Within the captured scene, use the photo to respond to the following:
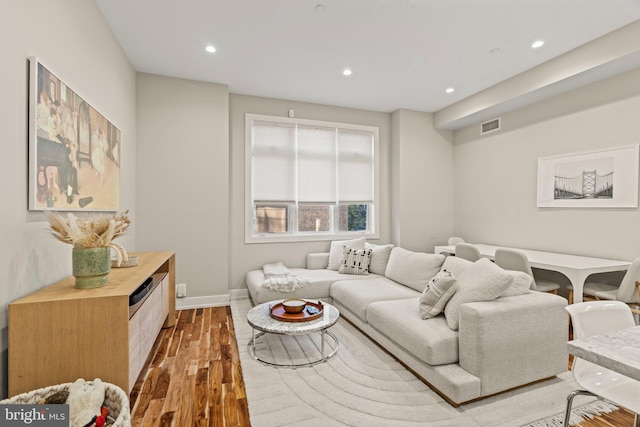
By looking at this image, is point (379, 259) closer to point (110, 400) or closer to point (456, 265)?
point (456, 265)

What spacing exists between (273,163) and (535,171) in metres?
3.62

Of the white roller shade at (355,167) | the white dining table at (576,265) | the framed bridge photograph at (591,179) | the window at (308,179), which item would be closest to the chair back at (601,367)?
the white dining table at (576,265)

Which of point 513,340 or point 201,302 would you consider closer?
point 513,340

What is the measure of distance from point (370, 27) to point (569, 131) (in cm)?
278

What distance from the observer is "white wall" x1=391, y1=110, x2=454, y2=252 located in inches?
202

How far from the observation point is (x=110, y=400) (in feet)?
4.88

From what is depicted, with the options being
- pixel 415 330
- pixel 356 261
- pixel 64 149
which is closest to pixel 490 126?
pixel 356 261

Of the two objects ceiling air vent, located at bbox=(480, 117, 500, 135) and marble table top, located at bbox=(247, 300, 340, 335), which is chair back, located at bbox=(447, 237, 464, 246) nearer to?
ceiling air vent, located at bbox=(480, 117, 500, 135)

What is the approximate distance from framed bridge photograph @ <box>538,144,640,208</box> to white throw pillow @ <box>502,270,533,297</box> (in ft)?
6.49

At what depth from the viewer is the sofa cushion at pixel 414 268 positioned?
3250 millimetres

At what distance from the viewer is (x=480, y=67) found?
3.65m

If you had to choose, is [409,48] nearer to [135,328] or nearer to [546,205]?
[546,205]

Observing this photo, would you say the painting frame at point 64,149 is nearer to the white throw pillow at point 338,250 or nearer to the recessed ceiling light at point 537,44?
the white throw pillow at point 338,250

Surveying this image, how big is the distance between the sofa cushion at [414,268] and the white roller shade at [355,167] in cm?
149
